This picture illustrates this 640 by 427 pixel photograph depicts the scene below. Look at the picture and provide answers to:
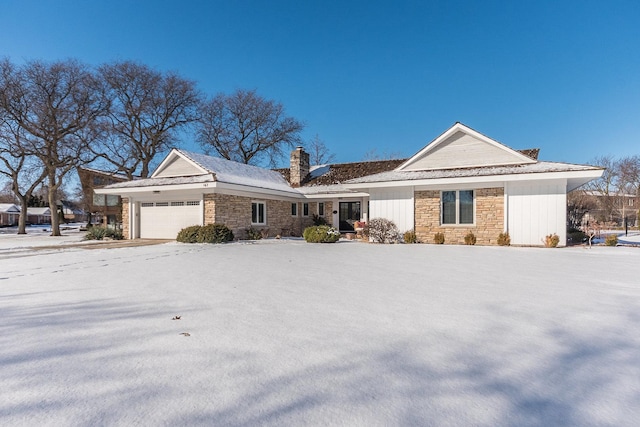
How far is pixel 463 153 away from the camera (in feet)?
49.2

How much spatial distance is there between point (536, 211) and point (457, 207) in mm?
2866

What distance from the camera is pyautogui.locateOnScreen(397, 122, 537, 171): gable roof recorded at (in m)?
14.3

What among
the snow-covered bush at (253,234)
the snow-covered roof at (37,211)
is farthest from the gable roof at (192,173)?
the snow-covered roof at (37,211)

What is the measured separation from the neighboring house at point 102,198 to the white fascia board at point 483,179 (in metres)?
20.7

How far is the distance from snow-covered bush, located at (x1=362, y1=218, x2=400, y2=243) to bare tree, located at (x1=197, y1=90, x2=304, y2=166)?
2201 centimetres

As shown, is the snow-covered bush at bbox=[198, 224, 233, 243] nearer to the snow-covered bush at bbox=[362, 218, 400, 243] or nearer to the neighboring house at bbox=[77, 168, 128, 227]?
the snow-covered bush at bbox=[362, 218, 400, 243]

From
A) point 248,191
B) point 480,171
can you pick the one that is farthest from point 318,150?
point 480,171

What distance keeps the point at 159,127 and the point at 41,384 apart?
1201 inches

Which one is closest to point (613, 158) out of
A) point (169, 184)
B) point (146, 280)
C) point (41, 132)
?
point (169, 184)

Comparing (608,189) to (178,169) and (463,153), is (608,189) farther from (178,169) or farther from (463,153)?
(178,169)

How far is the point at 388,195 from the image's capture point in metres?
15.4

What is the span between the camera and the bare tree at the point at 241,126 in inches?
1329

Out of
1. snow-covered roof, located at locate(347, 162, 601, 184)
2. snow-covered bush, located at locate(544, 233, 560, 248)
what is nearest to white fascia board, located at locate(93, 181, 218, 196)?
snow-covered roof, located at locate(347, 162, 601, 184)

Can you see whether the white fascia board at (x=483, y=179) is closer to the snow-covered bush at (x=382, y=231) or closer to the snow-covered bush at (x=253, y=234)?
the snow-covered bush at (x=382, y=231)
